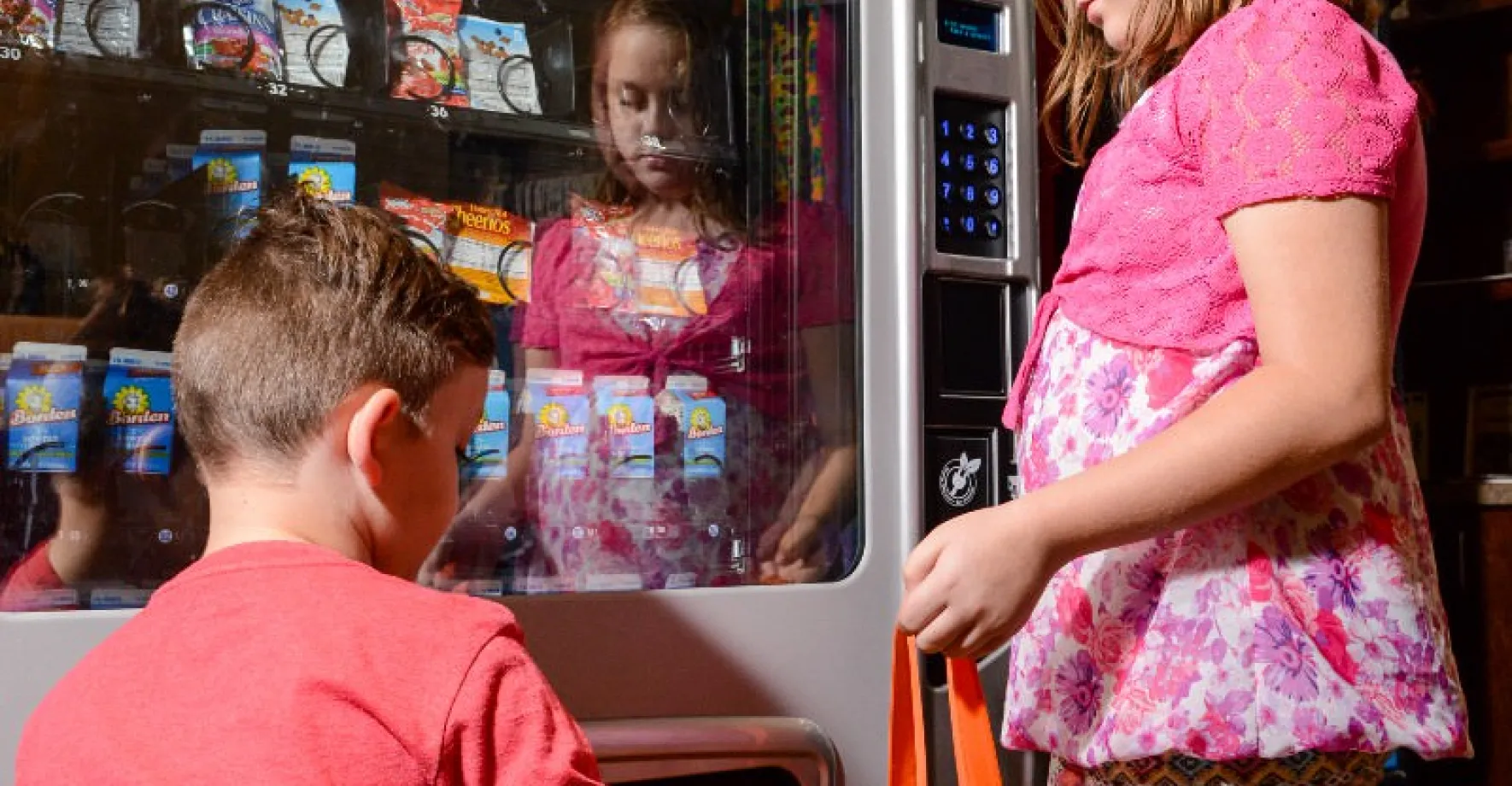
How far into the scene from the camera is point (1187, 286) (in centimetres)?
97

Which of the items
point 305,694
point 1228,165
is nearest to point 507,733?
point 305,694

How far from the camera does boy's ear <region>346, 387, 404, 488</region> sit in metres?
0.91

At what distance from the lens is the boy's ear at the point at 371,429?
909 millimetres

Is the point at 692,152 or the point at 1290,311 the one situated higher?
the point at 692,152

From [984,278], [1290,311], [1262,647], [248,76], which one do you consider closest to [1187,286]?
[1290,311]

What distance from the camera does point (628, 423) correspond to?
1511 mm

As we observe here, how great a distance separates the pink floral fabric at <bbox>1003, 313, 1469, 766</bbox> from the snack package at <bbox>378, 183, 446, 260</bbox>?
0.70 m

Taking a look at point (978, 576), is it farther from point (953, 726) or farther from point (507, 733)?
point (507, 733)

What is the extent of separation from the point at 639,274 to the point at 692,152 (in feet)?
0.48

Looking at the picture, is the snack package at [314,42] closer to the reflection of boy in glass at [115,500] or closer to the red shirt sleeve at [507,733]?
the reflection of boy in glass at [115,500]

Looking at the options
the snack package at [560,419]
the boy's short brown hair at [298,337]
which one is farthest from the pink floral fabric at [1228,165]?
the snack package at [560,419]

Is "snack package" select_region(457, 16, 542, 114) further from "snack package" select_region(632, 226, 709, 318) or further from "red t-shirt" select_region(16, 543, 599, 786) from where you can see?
"red t-shirt" select_region(16, 543, 599, 786)

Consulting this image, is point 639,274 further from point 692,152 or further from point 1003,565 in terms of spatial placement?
point 1003,565

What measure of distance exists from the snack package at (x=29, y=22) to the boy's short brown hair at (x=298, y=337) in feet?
1.24
